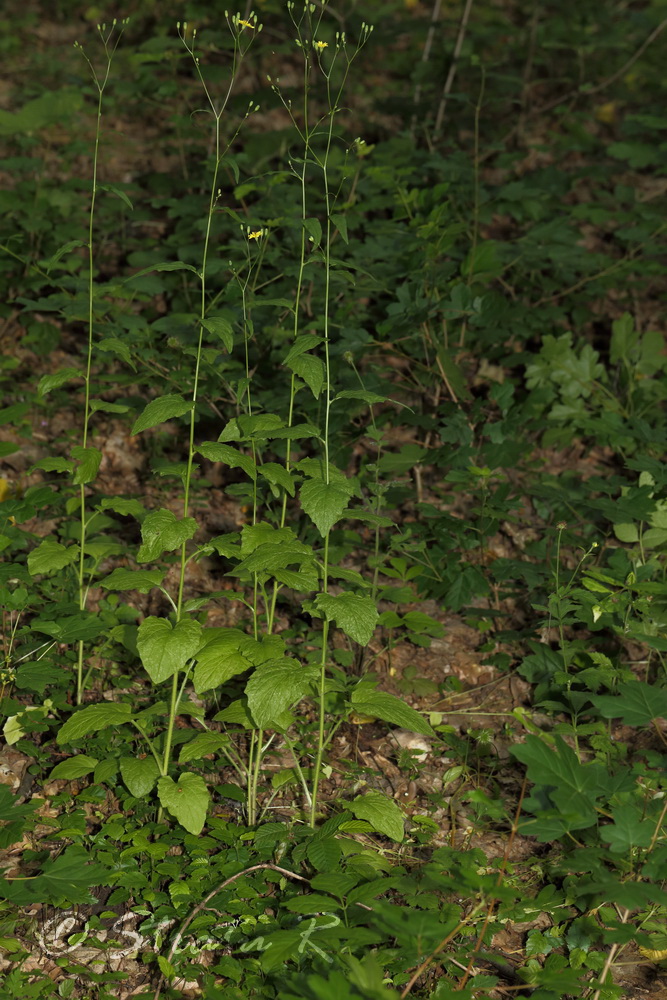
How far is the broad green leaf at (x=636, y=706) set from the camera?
1889mm

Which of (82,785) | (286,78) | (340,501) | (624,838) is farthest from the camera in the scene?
(286,78)

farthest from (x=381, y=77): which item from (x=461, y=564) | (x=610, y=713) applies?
(x=610, y=713)

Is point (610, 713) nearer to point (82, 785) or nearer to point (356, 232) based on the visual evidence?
point (82, 785)

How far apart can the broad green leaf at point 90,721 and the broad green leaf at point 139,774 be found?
11cm

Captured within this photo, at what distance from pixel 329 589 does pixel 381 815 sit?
1.24m

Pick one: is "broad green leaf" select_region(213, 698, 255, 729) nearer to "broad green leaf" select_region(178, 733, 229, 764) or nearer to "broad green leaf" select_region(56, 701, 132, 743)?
"broad green leaf" select_region(178, 733, 229, 764)

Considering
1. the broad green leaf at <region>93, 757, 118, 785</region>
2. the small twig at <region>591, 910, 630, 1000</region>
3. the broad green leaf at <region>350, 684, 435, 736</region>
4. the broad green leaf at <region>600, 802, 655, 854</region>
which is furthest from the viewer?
the broad green leaf at <region>93, 757, 118, 785</region>

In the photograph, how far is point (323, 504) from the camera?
203 centimetres

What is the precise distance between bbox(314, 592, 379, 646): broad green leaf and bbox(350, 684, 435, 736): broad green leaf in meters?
0.29

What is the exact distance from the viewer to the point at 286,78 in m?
6.84

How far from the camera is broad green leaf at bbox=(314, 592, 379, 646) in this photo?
203cm

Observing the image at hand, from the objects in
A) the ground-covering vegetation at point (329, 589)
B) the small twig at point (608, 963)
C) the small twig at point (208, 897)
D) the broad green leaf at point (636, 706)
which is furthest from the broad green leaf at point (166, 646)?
the small twig at point (608, 963)

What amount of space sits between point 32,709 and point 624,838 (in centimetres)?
179

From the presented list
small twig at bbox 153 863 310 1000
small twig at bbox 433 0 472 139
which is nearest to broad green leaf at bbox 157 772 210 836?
small twig at bbox 153 863 310 1000
